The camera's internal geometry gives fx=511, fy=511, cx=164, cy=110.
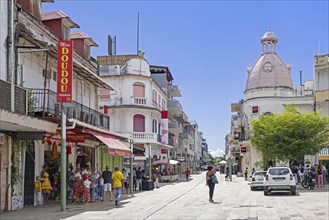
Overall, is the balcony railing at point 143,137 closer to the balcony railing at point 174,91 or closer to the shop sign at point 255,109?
the shop sign at point 255,109

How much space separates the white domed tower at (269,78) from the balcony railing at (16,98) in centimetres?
4549

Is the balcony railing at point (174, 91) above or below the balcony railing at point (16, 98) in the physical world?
above

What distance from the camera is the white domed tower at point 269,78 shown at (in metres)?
60.6

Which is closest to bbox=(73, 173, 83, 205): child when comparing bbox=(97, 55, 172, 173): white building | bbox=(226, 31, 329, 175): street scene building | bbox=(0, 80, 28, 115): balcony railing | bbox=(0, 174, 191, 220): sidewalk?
bbox=(0, 174, 191, 220): sidewalk

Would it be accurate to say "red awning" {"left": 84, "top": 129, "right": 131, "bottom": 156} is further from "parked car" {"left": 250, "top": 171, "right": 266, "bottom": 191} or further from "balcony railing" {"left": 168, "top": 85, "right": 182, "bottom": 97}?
"balcony railing" {"left": 168, "top": 85, "right": 182, "bottom": 97}

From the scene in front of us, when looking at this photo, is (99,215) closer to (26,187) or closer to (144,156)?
(26,187)

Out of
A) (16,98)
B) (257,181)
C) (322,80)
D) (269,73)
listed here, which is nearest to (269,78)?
(269,73)

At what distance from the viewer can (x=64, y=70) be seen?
20078mm

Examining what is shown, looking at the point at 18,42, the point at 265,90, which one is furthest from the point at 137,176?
the point at 265,90

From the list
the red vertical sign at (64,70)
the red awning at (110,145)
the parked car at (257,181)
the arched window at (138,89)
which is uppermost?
the arched window at (138,89)

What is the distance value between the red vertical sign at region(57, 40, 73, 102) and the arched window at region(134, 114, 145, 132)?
107 feet

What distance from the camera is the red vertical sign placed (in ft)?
64.9

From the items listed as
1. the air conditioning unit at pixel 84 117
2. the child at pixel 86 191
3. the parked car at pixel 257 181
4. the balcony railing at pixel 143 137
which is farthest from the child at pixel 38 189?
the balcony railing at pixel 143 137

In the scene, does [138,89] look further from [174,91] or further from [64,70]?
[64,70]
